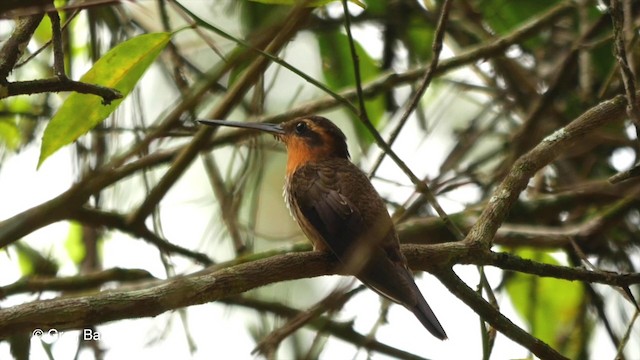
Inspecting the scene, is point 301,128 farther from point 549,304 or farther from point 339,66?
point 549,304

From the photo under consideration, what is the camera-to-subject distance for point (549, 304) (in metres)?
4.39

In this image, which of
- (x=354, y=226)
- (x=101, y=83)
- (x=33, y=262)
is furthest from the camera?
(x=33, y=262)

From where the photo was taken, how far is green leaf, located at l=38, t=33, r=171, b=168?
2592 millimetres

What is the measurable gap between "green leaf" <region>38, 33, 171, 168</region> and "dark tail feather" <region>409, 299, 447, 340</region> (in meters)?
1.23

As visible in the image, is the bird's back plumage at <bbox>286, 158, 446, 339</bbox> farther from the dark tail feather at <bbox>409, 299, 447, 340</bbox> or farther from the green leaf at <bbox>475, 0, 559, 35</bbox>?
the green leaf at <bbox>475, 0, 559, 35</bbox>

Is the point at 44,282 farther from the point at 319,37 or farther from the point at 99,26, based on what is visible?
the point at 319,37

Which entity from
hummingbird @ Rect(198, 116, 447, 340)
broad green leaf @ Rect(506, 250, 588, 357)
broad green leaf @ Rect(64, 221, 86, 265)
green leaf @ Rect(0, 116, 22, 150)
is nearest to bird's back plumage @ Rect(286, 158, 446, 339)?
hummingbird @ Rect(198, 116, 447, 340)

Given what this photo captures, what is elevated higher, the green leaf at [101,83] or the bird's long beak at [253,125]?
the bird's long beak at [253,125]

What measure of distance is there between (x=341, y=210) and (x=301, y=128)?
796 mm

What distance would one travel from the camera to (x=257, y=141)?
3998 millimetres

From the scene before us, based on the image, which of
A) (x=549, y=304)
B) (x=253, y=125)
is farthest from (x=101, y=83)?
(x=549, y=304)

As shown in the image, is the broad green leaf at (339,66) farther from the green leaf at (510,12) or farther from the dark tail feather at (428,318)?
the dark tail feather at (428,318)

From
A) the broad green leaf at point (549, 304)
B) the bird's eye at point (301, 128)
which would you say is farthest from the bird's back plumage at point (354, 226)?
the broad green leaf at point (549, 304)

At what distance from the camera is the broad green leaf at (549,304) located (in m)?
4.36
